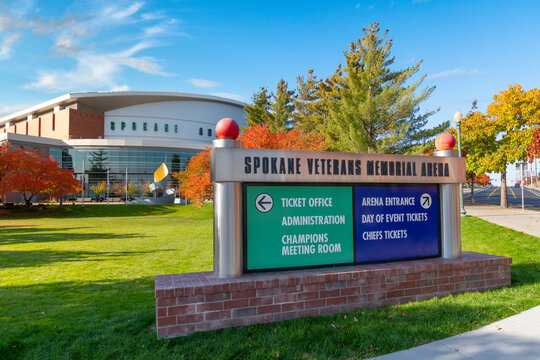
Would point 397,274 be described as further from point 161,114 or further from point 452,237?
point 161,114

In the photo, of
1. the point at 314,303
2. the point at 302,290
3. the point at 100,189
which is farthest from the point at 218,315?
the point at 100,189

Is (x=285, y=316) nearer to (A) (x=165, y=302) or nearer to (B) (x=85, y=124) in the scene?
(A) (x=165, y=302)

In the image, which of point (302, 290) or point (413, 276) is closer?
point (302, 290)

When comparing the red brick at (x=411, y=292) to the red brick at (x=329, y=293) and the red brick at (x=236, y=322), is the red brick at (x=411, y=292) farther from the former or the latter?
the red brick at (x=236, y=322)

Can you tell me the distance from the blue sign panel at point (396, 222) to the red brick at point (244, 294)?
5.80 ft

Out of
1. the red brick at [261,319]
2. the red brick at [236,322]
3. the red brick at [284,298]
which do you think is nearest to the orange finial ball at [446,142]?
the red brick at [284,298]

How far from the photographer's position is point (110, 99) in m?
74.5

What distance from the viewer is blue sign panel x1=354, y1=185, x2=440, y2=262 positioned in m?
5.15

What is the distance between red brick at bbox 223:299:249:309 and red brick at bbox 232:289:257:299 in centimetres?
5

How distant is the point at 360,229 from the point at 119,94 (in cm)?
7910

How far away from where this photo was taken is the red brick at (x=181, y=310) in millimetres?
3791

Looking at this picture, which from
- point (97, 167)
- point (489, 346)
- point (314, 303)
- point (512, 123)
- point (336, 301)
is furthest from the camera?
point (97, 167)

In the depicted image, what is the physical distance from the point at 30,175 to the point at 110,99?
41.8 metres

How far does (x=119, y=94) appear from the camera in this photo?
73.8 m
